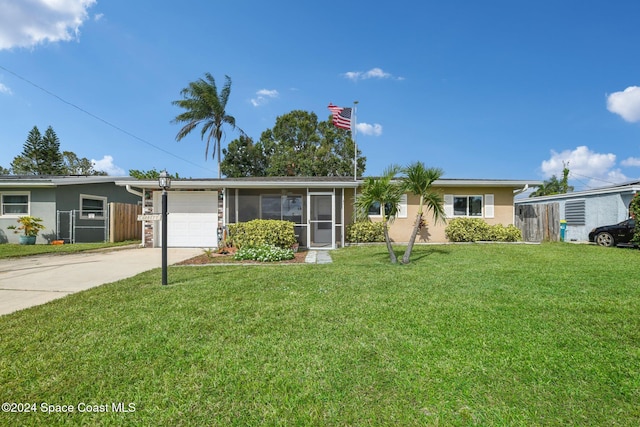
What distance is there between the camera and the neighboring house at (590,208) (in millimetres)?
12883

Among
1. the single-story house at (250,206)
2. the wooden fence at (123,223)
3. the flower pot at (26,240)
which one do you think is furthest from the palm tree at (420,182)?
the flower pot at (26,240)

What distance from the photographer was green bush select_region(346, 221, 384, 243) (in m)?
11.9

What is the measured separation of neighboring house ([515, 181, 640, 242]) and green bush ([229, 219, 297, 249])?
1163 cm

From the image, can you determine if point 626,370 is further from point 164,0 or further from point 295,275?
point 164,0

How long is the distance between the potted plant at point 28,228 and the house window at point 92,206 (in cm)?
163

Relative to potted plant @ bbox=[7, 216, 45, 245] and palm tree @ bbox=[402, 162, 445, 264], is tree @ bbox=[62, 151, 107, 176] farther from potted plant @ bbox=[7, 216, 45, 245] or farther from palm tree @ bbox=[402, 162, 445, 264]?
palm tree @ bbox=[402, 162, 445, 264]

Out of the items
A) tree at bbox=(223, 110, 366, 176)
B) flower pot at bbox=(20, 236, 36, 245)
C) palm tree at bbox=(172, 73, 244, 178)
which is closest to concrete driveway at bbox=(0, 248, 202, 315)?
flower pot at bbox=(20, 236, 36, 245)

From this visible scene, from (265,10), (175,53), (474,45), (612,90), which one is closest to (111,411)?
(265,10)

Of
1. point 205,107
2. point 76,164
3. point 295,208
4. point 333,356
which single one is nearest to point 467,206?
point 295,208

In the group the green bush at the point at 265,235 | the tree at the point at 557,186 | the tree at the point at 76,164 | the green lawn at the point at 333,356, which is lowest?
the green lawn at the point at 333,356

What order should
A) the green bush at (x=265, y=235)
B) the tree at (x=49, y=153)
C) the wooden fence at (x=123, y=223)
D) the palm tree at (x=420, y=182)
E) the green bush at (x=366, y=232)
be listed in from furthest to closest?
the tree at (x=49, y=153), the wooden fence at (x=123, y=223), the green bush at (x=366, y=232), the green bush at (x=265, y=235), the palm tree at (x=420, y=182)

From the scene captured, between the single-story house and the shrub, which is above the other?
the single-story house

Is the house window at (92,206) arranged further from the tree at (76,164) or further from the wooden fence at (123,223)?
the tree at (76,164)

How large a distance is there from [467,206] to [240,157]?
68.9 ft
